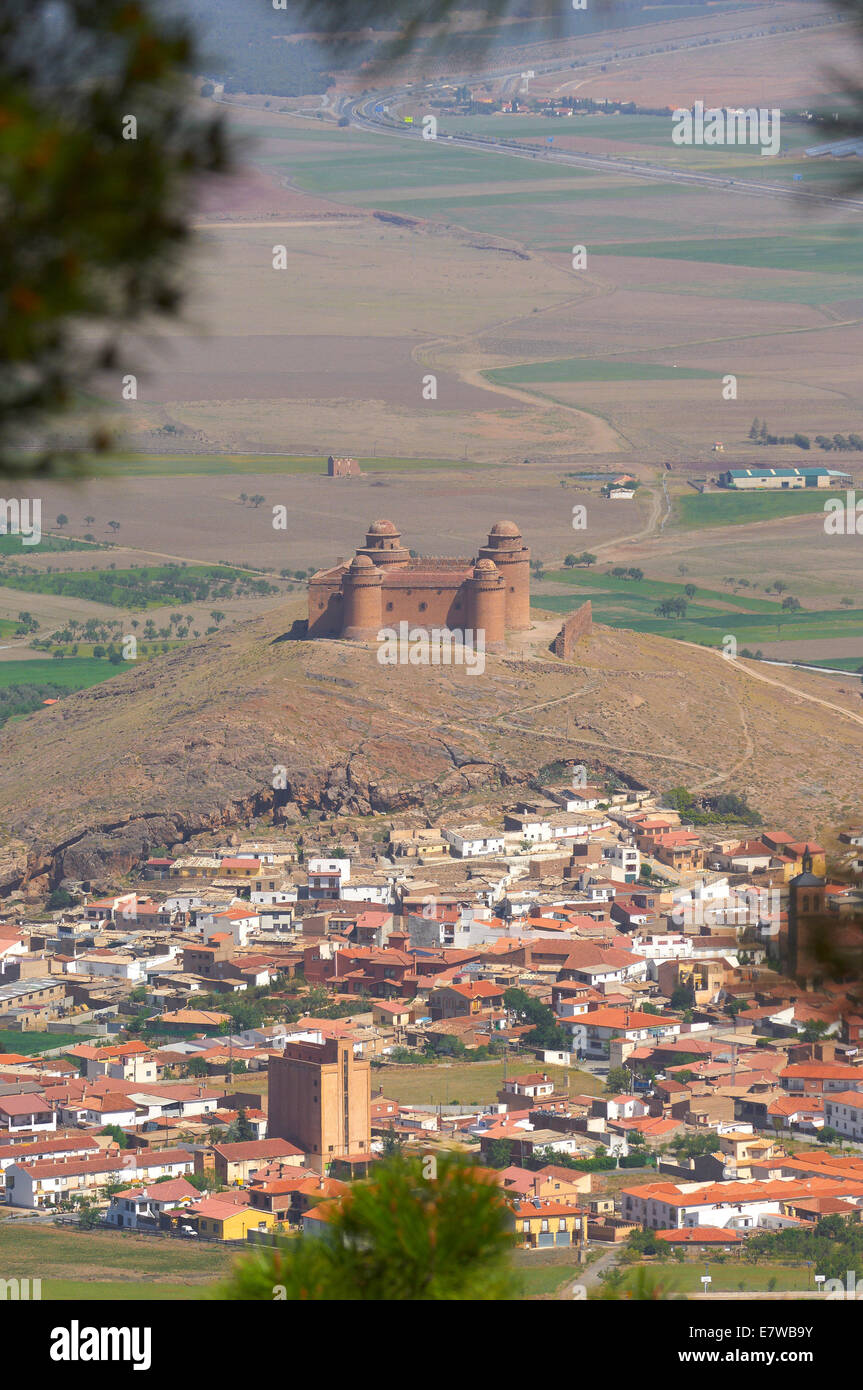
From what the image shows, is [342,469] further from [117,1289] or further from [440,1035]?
[117,1289]

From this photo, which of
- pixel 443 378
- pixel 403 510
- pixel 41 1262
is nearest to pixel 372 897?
pixel 41 1262

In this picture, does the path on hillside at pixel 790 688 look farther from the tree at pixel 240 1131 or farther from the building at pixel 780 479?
the building at pixel 780 479

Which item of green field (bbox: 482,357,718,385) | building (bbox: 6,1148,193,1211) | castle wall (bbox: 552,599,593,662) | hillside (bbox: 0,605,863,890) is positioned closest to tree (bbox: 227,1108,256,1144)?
building (bbox: 6,1148,193,1211)

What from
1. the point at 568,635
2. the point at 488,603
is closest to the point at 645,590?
the point at 568,635

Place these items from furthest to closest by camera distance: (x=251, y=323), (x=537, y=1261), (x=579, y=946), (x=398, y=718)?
(x=251, y=323)
(x=398, y=718)
(x=579, y=946)
(x=537, y=1261)

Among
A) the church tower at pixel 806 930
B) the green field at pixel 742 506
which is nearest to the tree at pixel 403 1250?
the church tower at pixel 806 930

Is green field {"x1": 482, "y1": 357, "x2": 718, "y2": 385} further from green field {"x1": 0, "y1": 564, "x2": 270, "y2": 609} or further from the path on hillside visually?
the path on hillside

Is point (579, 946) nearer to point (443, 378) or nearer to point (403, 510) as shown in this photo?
point (403, 510)
